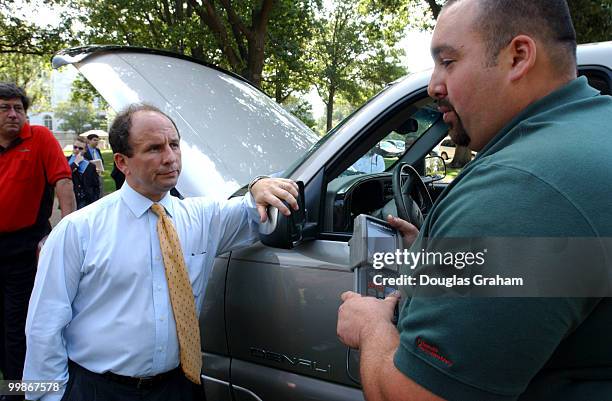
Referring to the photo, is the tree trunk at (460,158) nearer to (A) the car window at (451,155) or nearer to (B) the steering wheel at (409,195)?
(A) the car window at (451,155)

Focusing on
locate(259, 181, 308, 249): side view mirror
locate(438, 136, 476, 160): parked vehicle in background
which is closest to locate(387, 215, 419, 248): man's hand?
locate(259, 181, 308, 249): side view mirror

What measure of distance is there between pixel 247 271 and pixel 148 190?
0.52m

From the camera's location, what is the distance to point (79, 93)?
2022 cm

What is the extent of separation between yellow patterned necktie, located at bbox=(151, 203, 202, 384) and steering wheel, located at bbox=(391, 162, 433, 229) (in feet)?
2.81

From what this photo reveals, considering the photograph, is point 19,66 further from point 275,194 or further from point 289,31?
point 275,194

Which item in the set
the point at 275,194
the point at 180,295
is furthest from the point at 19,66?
the point at 275,194

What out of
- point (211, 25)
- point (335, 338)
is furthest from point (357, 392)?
point (211, 25)

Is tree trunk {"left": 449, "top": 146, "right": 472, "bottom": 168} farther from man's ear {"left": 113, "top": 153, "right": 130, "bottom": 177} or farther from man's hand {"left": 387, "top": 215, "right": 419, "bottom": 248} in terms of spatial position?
man's ear {"left": 113, "top": 153, "right": 130, "bottom": 177}

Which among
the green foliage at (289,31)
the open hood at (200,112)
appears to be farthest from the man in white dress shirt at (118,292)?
the green foliage at (289,31)

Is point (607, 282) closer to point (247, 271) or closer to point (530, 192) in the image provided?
point (530, 192)

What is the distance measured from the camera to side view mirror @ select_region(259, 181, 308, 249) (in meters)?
1.93

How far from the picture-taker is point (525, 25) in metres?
1.01

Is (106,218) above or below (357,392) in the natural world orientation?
above

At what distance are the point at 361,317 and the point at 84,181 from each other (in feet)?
27.5
